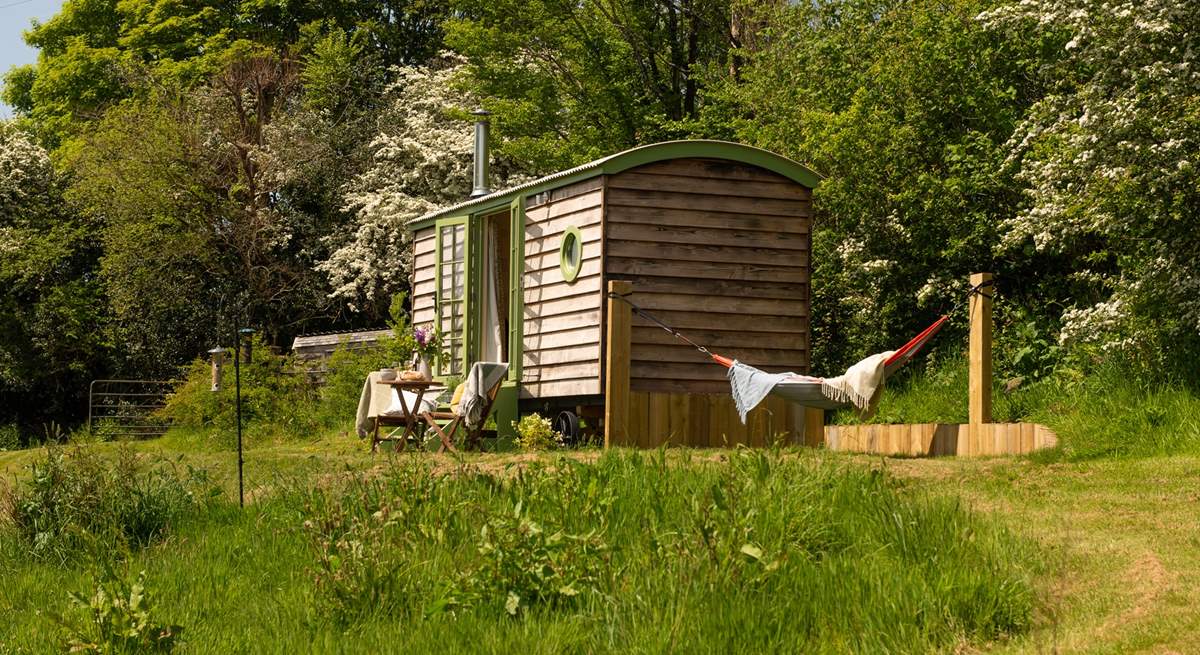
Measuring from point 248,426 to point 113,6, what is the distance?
19.2 metres

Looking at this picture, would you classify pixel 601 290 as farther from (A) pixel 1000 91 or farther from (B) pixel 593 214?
(A) pixel 1000 91

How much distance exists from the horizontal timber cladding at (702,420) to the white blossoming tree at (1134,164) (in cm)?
267

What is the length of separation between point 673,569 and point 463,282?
10.3 meters

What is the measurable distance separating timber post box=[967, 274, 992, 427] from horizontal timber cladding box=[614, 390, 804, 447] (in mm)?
1788

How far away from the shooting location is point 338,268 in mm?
25875

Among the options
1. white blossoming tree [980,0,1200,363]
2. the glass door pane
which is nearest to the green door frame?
the glass door pane

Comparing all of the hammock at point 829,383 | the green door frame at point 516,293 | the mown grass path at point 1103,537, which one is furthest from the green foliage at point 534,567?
the green door frame at point 516,293

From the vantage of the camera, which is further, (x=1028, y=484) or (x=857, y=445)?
(x=857, y=445)

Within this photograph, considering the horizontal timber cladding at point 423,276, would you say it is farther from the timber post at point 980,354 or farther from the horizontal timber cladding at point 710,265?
the timber post at point 980,354

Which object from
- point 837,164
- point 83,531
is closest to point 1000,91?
point 837,164

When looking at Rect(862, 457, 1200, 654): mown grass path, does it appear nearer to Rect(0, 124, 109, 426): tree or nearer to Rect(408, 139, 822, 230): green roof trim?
Rect(408, 139, 822, 230): green roof trim

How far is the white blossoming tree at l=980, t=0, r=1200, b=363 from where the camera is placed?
10.4 meters

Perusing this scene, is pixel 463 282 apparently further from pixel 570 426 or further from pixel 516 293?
pixel 570 426

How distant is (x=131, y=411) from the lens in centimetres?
2458
